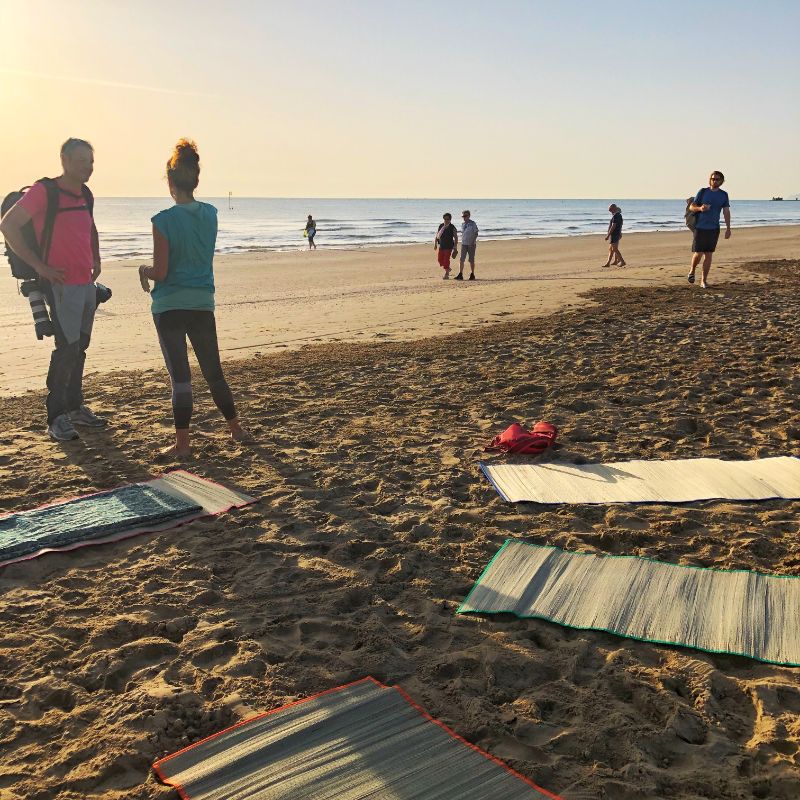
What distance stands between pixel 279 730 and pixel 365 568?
1116mm

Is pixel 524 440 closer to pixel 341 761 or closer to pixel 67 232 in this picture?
pixel 341 761

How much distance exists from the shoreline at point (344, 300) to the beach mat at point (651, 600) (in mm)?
5189

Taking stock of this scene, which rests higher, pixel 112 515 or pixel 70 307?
pixel 70 307

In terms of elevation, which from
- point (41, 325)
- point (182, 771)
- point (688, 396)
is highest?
point (41, 325)

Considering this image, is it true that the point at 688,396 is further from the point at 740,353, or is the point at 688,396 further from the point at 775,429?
the point at 740,353

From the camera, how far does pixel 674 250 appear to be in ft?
81.8

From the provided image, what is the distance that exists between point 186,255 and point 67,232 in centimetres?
115

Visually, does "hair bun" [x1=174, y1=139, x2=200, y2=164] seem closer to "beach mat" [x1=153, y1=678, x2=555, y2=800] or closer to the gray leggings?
the gray leggings

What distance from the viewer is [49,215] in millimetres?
4980

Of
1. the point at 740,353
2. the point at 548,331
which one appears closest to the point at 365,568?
the point at 740,353

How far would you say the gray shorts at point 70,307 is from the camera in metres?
5.17

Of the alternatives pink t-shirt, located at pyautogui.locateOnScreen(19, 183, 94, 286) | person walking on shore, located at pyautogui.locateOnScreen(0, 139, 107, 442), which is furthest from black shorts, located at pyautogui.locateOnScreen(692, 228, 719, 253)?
pink t-shirt, located at pyautogui.locateOnScreen(19, 183, 94, 286)

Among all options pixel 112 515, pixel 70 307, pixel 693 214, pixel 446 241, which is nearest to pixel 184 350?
pixel 70 307

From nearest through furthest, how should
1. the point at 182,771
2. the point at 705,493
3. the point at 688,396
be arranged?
the point at 182,771 → the point at 705,493 → the point at 688,396
